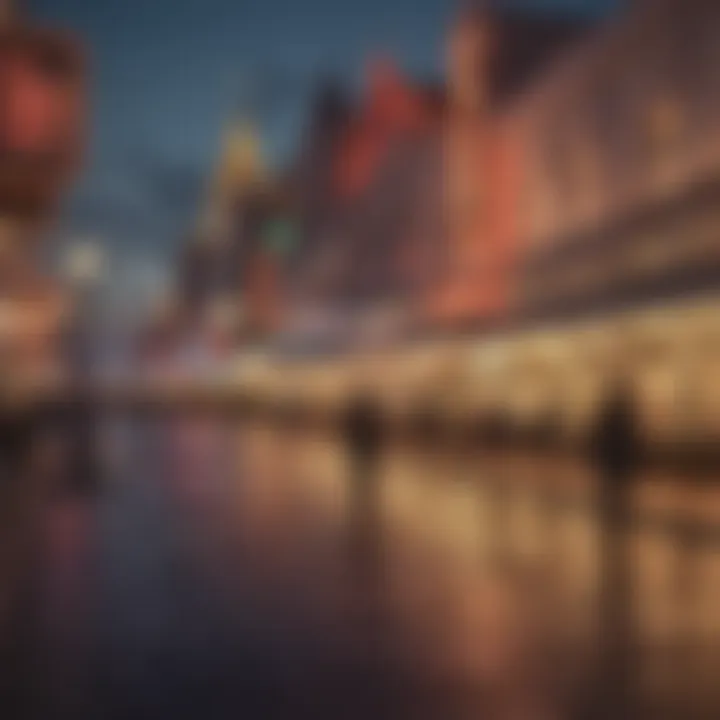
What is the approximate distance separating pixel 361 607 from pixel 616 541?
3.69 meters

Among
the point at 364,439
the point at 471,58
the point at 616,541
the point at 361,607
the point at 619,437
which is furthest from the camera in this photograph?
the point at 471,58

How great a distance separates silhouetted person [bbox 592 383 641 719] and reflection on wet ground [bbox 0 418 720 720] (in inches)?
1.2

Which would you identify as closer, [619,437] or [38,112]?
[38,112]

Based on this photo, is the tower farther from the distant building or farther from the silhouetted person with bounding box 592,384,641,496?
the silhouetted person with bounding box 592,384,641,496

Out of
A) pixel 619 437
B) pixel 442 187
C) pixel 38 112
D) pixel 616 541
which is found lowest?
pixel 616 541

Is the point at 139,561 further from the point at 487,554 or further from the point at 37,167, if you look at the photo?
the point at 37,167

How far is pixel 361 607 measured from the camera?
6.86 m

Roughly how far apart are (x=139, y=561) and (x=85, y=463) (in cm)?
1260

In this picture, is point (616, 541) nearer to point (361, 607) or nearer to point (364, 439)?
point (361, 607)

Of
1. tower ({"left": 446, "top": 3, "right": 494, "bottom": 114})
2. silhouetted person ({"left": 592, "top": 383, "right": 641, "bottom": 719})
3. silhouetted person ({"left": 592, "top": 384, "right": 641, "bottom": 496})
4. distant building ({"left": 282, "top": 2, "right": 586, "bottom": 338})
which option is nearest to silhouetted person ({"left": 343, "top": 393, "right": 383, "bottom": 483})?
silhouetted person ({"left": 592, "top": 384, "right": 641, "bottom": 496})

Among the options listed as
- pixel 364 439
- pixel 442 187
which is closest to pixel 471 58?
pixel 442 187

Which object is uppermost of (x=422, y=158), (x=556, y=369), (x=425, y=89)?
(x=425, y=89)

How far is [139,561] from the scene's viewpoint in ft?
29.3

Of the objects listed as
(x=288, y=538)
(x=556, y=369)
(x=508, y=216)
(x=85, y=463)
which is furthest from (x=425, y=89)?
(x=288, y=538)
